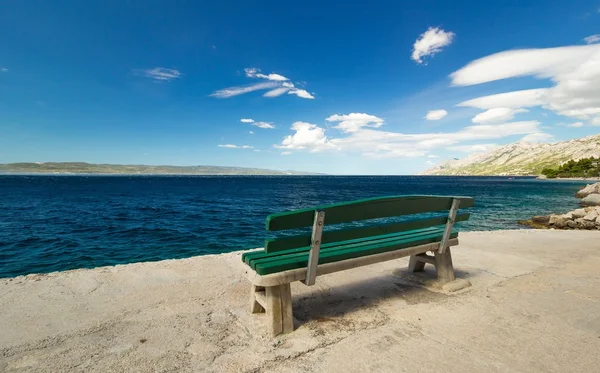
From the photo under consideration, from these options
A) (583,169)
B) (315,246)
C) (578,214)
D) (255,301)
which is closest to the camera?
(315,246)

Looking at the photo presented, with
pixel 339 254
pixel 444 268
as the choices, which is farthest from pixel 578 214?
pixel 339 254

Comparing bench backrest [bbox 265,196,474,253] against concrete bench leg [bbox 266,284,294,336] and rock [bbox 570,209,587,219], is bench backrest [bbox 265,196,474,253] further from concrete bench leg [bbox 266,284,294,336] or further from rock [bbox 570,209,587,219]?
rock [bbox 570,209,587,219]

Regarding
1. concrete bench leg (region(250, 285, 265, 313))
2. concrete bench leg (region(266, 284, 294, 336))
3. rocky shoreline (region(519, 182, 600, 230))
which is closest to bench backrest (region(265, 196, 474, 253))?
concrete bench leg (region(266, 284, 294, 336))

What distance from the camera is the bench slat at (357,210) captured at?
3265 millimetres

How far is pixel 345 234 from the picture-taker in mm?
3998

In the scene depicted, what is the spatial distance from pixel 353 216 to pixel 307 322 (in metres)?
1.62

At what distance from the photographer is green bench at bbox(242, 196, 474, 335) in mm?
3480

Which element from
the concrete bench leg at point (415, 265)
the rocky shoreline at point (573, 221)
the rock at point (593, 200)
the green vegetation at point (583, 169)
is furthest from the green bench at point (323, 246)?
the green vegetation at point (583, 169)

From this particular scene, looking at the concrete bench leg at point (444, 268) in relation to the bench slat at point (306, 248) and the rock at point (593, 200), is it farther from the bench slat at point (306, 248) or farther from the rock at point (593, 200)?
the rock at point (593, 200)

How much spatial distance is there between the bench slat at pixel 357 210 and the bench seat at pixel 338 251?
49 cm

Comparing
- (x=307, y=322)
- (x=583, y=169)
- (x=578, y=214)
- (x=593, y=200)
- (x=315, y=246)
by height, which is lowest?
(x=593, y=200)

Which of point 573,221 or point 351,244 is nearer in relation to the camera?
point 351,244

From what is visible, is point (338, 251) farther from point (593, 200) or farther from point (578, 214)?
point (593, 200)

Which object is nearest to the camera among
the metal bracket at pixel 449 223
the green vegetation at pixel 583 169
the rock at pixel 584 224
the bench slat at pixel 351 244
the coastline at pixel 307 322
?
the coastline at pixel 307 322
